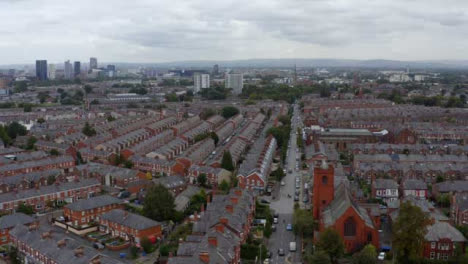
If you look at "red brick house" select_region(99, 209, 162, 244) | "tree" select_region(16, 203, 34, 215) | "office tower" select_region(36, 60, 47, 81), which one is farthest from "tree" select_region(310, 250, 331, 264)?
"office tower" select_region(36, 60, 47, 81)

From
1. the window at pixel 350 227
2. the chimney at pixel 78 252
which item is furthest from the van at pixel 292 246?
the chimney at pixel 78 252

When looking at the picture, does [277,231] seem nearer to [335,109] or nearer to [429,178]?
[429,178]

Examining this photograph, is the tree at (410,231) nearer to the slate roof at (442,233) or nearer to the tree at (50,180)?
the slate roof at (442,233)

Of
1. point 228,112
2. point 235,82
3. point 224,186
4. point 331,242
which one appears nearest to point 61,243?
point 331,242

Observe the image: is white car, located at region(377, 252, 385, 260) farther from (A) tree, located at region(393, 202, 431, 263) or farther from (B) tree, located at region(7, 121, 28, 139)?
(B) tree, located at region(7, 121, 28, 139)

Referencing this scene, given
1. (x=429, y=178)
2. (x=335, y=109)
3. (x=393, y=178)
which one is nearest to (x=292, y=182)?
(x=393, y=178)

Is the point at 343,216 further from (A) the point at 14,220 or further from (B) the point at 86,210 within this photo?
(A) the point at 14,220
